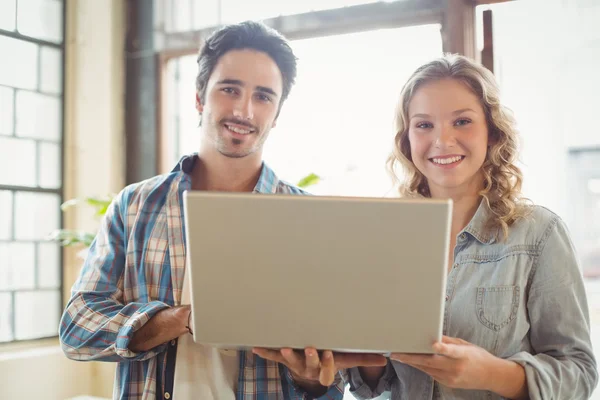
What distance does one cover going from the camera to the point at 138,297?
1.54 m

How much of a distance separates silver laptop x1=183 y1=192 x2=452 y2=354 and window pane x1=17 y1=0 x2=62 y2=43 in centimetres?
299

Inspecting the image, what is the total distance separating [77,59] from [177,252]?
2.47 metres

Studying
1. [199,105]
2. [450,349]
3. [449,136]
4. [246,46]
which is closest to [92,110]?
[199,105]

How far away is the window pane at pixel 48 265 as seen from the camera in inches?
134

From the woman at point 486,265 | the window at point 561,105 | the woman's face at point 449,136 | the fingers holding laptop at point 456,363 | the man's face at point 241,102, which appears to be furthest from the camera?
the window at point 561,105

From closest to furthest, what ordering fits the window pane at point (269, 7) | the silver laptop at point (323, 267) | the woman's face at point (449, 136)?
1. the silver laptop at point (323, 267)
2. the woman's face at point (449, 136)
3. the window pane at point (269, 7)

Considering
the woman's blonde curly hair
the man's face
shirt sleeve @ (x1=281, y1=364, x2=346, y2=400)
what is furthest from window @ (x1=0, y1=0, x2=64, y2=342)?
the woman's blonde curly hair

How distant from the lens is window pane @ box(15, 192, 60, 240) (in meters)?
3.30

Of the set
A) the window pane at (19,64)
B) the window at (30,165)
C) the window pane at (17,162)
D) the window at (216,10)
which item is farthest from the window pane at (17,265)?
the window at (216,10)

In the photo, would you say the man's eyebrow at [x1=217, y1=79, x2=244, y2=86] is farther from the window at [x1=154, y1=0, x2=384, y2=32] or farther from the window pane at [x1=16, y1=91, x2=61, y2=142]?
the window pane at [x1=16, y1=91, x2=61, y2=142]

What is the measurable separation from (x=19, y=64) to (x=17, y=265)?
3.73 ft

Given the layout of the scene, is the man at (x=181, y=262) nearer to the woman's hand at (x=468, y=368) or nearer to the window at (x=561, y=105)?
the woman's hand at (x=468, y=368)

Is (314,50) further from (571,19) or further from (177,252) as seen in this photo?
(177,252)

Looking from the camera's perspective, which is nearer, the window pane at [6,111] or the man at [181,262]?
the man at [181,262]
